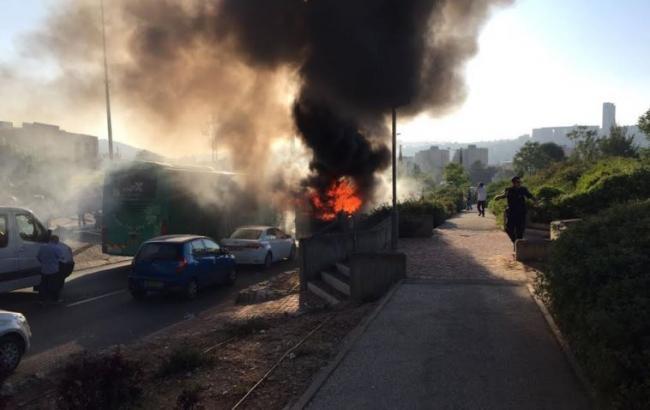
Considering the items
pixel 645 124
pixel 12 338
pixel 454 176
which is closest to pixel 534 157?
pixel 454 176

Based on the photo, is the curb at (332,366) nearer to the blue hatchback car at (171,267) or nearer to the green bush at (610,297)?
the green bush at (610,297)

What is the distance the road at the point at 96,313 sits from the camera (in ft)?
25.2

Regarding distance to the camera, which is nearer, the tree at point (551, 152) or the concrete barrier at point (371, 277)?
the concrete barrier at point (371, 277)

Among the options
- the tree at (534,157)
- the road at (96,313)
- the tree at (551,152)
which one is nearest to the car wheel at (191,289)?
the road at (96,313)

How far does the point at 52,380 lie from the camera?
612 centimetres

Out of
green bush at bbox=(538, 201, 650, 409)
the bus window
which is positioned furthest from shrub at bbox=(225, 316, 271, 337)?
the bus window

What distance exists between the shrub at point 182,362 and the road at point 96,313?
70.2 inches

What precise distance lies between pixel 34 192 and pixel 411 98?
21.9m

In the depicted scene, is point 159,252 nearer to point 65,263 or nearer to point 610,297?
point 65,263

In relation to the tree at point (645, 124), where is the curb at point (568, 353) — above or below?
below

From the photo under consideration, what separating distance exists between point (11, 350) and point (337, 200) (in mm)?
10392

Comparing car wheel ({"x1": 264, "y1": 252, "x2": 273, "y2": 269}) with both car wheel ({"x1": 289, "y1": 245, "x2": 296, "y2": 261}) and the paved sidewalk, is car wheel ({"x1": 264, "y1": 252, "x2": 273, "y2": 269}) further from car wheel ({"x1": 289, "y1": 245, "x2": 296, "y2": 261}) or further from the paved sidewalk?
the paved sidewalk

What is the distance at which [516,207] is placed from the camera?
11.0m

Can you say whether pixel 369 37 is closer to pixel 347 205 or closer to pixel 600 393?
pixel 347 205
